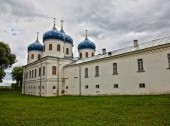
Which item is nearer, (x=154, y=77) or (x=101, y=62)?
(x=154, y=77)

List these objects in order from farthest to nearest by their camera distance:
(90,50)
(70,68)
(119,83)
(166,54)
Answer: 1. (90,50)
2. (70,68)
3. (119,83)
4. (166,54)

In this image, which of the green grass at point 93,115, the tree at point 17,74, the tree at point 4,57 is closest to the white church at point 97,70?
the tree at point 4,57

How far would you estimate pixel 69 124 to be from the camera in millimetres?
7340

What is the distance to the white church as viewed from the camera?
19.7m

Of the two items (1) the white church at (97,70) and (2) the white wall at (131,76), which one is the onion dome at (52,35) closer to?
(1) the white church at (97,70)

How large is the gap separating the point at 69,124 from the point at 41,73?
→ 2763 centimetres

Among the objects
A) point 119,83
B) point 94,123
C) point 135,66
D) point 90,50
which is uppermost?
point 90,50

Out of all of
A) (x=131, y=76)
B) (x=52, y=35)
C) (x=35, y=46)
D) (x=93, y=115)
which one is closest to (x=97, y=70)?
(x=131, y=76)

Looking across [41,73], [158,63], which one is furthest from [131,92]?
[41,73]

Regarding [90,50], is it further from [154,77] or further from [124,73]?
[154,77]

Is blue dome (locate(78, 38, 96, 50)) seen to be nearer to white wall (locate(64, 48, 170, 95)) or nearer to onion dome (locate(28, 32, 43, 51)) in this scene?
onion dome (locate(28, 32, 43, 51))

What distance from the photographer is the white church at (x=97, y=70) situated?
19.7m

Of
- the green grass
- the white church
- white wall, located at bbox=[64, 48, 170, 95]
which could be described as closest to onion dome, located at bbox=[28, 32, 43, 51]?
the white church

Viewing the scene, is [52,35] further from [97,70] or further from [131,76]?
[131,76]
